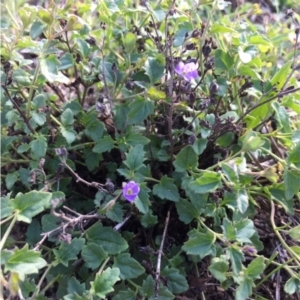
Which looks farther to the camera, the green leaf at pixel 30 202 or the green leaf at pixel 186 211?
the green leaf at pixel 186 211

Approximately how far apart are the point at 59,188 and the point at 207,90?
0.53 m

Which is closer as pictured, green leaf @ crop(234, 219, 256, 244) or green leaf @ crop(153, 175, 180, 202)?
green leaf @ crop(234, 219, 256, 244)

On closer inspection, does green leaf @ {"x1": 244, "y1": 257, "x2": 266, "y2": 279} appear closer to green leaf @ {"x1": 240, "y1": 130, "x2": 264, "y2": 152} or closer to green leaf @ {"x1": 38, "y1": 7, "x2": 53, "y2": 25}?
green leaf @ {"x1": 240, "y1": 130, "x2": 264, "y2": 152}

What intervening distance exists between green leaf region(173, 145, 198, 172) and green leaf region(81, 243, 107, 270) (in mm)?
301

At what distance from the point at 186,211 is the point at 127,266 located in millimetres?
222

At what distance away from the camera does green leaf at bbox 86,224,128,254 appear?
1263 mm

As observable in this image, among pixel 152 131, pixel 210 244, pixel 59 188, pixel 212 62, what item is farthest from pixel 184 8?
pixel 210 244

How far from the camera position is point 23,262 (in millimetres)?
1033

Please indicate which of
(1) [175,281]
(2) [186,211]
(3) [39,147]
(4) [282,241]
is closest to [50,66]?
(3) [39,147]

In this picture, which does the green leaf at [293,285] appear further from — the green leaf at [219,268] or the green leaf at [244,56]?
the green leaf at [244,56]

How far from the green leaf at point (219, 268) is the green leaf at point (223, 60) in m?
0.56

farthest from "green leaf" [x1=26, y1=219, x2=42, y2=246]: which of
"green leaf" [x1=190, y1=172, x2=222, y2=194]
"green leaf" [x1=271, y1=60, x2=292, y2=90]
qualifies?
"green leaf" [x1=271, y1=60, x2=292, y2=90]

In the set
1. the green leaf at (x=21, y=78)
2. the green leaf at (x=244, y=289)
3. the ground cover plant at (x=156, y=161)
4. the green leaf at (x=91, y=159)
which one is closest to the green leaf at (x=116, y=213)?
the ground cover plant at (x=156, y=161)

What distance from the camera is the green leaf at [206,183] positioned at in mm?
1227
